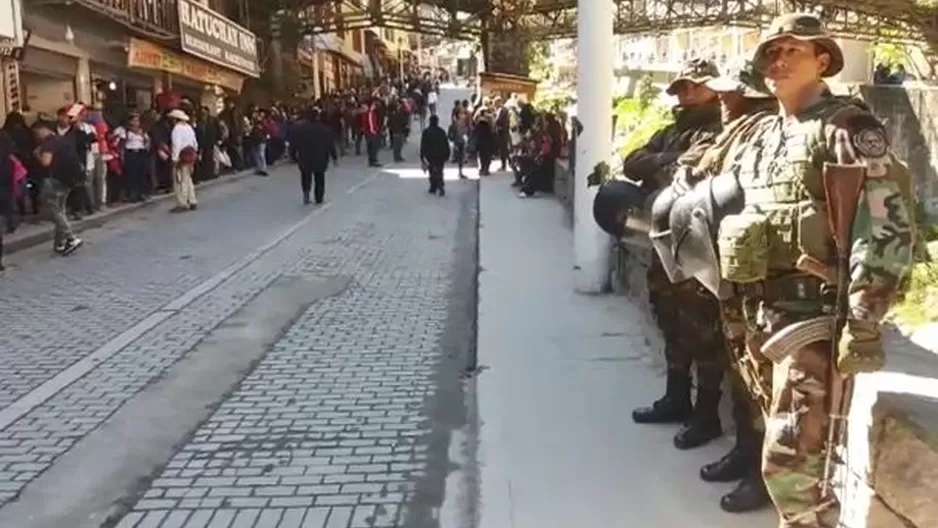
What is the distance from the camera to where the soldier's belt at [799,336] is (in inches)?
121

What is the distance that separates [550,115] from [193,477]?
14.5 metres

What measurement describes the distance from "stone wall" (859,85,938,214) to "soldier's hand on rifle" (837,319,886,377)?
4.70 m

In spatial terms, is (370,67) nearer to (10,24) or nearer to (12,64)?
(12,64)

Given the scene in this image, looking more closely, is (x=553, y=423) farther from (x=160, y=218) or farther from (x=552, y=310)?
(x=160, y=218)

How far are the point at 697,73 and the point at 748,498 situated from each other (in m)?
1.93

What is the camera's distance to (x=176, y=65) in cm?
2183

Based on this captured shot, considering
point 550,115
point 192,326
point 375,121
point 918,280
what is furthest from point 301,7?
point 918,280

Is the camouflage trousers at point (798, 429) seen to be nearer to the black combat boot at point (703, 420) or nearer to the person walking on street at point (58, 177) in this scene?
the black combat boot at point (703, 420)

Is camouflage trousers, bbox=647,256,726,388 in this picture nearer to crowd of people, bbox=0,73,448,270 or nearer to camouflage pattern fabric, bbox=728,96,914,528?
camouflage pattern fabric, bbox=728,96,914,528

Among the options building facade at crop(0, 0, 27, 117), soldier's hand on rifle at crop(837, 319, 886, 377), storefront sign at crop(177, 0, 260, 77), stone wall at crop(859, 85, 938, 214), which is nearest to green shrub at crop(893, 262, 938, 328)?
stone wall at crop(859, 85, 938, 214)

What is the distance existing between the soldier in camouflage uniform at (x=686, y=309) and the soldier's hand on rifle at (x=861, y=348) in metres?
1.54

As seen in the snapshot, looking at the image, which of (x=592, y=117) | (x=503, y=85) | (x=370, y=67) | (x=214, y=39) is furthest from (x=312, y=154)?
(x=370, y=67)

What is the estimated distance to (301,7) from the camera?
34.8 meters

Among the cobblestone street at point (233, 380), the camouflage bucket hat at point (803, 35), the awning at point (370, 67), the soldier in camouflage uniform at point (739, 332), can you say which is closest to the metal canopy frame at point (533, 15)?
the cobblestone street at point (233, 380)
